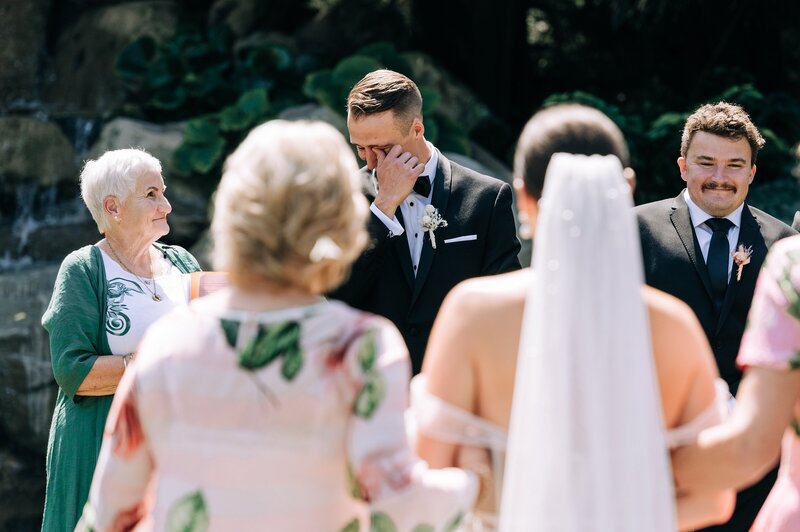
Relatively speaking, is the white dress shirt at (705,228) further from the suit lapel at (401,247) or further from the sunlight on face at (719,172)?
the suit lapel at (401,247)

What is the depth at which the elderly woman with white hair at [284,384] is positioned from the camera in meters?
2.37

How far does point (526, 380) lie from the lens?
2.41 m

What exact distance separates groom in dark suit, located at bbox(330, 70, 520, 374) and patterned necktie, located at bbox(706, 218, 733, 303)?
762mm

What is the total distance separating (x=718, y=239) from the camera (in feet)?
14.7

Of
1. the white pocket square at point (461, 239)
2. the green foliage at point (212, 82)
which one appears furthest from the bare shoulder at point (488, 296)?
the green foliage at point (212, 82)

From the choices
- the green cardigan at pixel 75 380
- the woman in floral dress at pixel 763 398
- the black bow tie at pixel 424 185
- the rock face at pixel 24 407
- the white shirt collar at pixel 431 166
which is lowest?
the rock face at pixel 24 407

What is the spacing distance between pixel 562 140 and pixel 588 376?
1.81 feet

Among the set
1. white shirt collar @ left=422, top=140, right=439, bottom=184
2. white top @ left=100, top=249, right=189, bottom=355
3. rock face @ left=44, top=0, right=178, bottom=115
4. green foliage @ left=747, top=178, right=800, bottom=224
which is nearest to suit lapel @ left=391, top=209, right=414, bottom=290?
white shirt collar @ left=422, top=140, right=439, bottom=184

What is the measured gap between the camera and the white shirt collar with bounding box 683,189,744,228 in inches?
177

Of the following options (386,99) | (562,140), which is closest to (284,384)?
(562,140)

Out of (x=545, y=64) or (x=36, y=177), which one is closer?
(x=36, y=177)

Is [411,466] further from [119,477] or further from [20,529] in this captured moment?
[20,529]

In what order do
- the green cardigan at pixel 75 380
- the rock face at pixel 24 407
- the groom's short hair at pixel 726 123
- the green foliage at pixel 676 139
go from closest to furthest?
the green cardigan at pixel 75 380, the groom's short hair at pixel 726 123, the rock face at pixel 24 407, the green foliage at pixel 676 139

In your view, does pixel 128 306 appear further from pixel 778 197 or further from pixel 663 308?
pixel 778 197
